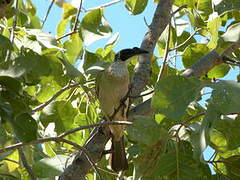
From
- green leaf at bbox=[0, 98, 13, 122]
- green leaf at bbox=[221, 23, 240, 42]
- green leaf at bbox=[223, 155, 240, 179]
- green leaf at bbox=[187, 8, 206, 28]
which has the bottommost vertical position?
green leaf at bbox=[223, 155, 240, 179]

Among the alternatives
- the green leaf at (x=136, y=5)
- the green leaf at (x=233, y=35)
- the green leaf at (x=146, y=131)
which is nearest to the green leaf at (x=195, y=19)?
the green leaf at (x=136, y=5)

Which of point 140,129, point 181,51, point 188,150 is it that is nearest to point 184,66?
point 181,51

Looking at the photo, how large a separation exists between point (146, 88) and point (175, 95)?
160 centimetres

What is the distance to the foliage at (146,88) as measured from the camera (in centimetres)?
203

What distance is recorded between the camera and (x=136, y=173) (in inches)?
96.3

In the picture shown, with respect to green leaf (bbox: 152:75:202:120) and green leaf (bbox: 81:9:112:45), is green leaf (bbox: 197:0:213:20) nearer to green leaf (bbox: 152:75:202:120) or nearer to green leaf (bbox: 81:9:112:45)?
green leaf (bbox: 81:9:112:45)

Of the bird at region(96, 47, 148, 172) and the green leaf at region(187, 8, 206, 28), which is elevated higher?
the green leaf at region(187, 8, 206, 28)

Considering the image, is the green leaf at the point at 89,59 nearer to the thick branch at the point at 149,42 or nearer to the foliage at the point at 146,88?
the foliage at the point at 146,88

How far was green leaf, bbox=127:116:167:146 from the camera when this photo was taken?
7.14ft

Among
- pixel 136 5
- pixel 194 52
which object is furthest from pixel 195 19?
pixel 136 5

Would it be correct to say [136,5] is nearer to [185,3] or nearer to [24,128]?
[185,3]

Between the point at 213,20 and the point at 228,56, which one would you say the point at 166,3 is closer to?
the point at 228,56

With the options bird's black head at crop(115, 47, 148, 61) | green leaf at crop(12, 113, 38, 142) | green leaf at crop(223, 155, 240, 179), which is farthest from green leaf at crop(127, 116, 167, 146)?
bird's black head at crop(115, 47, 148, 61)

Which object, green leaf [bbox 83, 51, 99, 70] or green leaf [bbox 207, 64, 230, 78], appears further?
green leaf [bbox 207, 64, 230, 78]
